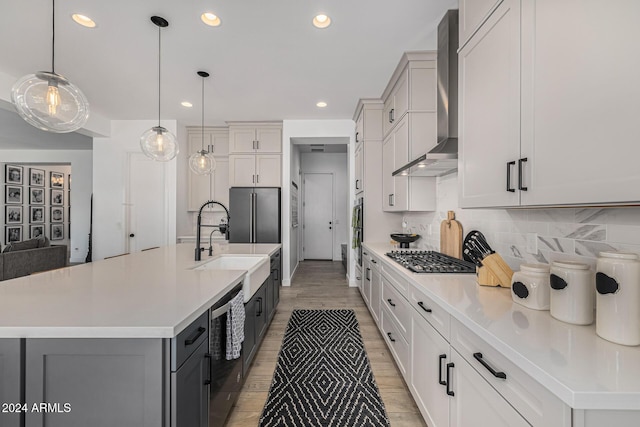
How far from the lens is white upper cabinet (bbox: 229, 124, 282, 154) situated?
15.7 ft

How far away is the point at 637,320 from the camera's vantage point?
2.60ft

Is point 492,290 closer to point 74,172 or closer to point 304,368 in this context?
point 304,368

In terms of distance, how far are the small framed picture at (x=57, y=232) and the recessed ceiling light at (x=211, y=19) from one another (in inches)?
327

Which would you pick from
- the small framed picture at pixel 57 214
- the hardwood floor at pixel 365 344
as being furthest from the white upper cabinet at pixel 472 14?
the small framed picture at pixel 57 214

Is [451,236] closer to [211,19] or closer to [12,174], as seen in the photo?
[211,19]

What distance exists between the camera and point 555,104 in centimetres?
92

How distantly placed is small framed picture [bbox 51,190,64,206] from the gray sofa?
4831 mm

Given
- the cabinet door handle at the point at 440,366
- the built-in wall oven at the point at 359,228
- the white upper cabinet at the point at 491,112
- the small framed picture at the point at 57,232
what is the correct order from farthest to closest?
the small framed picture at the point at 57,232 → the built-in wall oven at the point at 359,228 → the cabinet door handle at the point at 440,366 → the white upper cabinet at the point at 491,112

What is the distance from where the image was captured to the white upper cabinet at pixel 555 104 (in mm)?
724

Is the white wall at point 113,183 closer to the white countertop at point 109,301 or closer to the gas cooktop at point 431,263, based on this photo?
the white countertop at point 109,301

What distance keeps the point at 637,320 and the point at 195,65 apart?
145 inches

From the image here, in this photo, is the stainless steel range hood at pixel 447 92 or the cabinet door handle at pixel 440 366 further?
the stainless steel range hood at pixel 447 92

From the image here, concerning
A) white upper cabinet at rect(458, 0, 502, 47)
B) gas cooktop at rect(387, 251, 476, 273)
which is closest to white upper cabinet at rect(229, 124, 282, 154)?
gas cooktop at rect(387, 251, 476, 273)

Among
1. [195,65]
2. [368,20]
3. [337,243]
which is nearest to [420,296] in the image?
[368,20]
